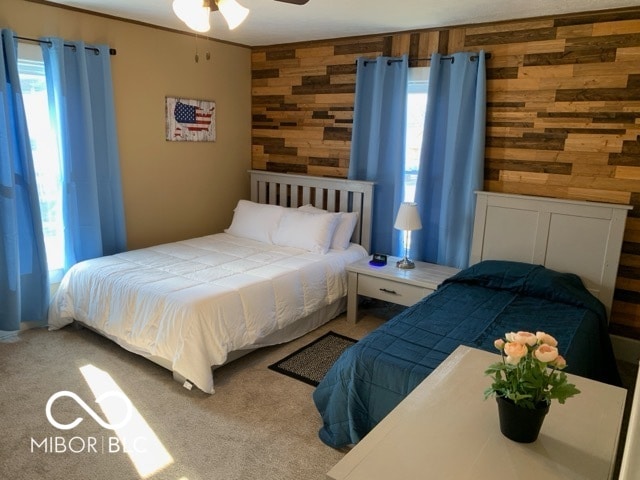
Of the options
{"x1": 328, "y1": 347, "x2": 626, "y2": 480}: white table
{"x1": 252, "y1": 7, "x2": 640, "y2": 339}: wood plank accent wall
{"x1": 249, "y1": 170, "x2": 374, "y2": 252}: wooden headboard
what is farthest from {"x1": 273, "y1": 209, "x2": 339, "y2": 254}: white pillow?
{"x1": 328, "y1": 347, "x2": 626, "y2": 480}: white table

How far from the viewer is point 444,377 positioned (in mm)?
1669

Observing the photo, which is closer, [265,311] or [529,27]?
[265,311]

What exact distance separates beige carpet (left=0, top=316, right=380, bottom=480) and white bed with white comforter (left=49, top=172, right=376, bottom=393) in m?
0.15

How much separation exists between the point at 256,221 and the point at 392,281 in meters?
1.44

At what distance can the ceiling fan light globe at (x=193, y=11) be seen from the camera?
209 centimetres

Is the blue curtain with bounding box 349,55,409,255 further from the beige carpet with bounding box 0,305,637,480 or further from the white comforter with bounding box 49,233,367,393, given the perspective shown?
the beige carpet with bounding box 0,305,637,480

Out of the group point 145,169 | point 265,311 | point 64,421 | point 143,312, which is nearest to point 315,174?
point 145,169

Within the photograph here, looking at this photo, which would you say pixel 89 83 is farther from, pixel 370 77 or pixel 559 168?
pixel 559 168

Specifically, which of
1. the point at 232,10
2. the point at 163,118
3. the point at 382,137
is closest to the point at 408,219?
the point at 382,137

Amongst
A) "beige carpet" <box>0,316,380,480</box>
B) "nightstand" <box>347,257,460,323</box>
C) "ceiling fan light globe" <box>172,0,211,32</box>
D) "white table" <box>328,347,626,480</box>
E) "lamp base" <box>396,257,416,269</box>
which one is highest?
"ceiling fan light globe" <box>172,0,211,32</box>

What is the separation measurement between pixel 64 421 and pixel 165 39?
10.4 ft

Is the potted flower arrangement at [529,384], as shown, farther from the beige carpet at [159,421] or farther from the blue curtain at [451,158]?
the blue curtain at [451,158]

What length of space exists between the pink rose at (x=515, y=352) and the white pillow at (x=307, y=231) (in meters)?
2.75

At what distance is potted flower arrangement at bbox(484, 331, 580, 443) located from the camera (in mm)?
1269
